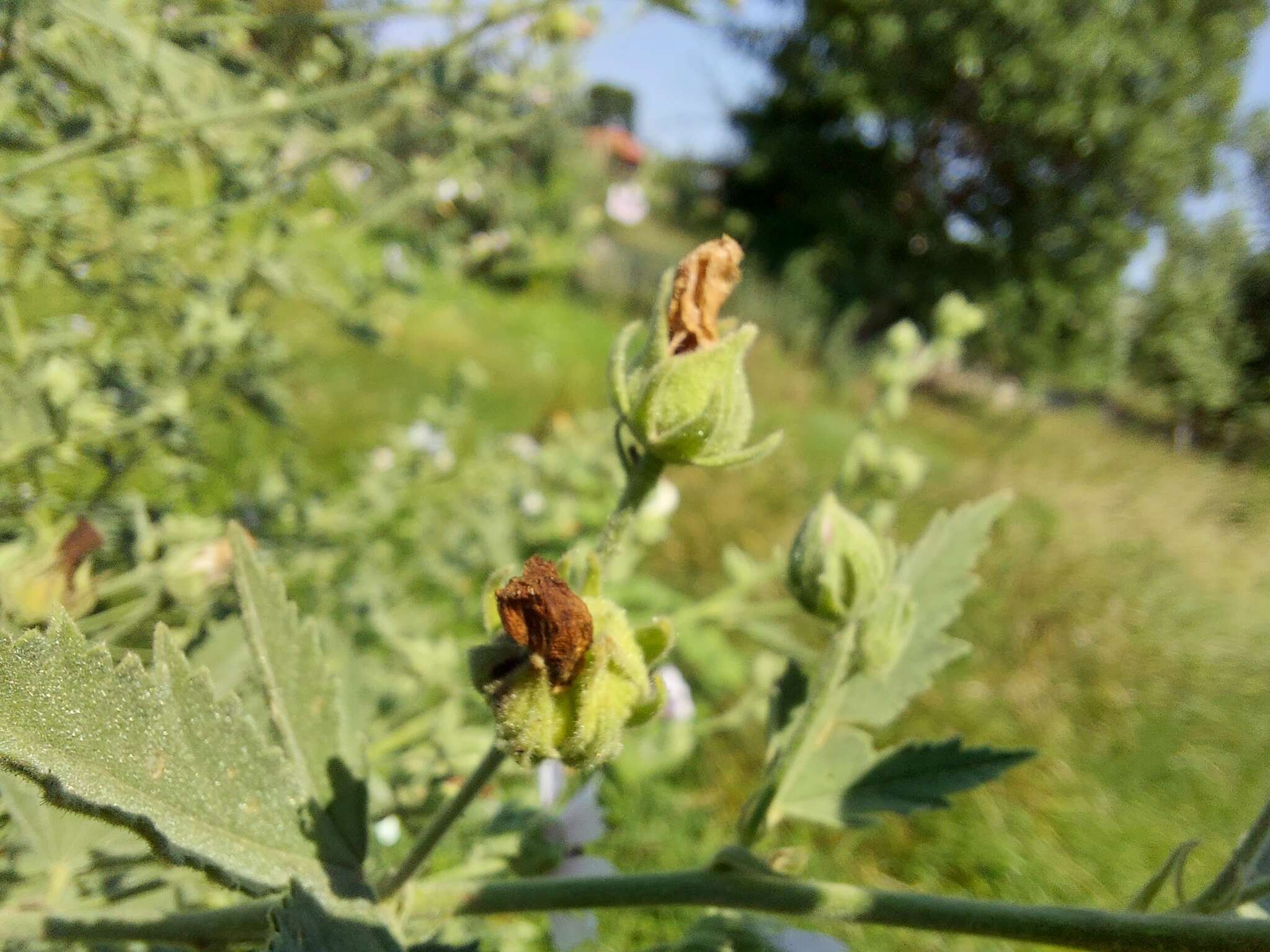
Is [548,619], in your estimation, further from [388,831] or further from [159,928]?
[388,831]

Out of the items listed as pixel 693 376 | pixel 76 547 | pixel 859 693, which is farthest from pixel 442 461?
pixel 693 376

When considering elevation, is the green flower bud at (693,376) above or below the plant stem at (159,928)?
above

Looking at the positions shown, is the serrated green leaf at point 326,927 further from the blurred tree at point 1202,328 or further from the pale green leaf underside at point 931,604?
the blurred tree at point 1202,328

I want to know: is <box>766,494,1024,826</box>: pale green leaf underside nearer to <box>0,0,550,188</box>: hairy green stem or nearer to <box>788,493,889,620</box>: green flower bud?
<box>788,493,889,620</box>: green flower bud

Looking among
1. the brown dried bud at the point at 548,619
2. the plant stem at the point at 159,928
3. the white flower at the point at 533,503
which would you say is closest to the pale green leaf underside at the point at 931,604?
the brown dried bud at the point at 548,619

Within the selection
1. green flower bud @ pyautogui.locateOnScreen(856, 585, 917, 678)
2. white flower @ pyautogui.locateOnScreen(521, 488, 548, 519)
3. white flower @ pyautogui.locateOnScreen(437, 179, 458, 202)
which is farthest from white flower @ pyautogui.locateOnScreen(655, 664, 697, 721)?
green flower bud @ pyautogui.locateOnScreen(856, 585, 917, 678)

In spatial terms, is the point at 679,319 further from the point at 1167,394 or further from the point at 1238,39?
the point at 1238,39
